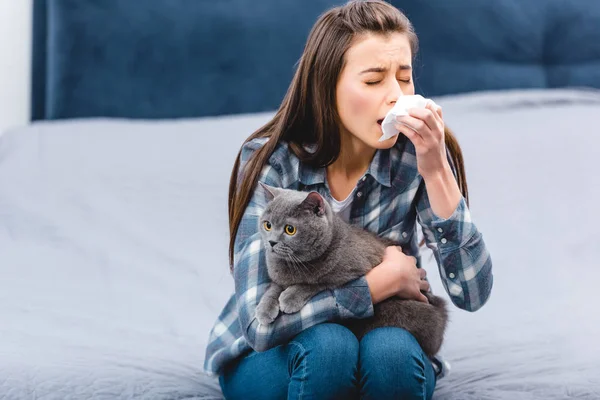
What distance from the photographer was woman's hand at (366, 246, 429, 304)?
1.25 meters

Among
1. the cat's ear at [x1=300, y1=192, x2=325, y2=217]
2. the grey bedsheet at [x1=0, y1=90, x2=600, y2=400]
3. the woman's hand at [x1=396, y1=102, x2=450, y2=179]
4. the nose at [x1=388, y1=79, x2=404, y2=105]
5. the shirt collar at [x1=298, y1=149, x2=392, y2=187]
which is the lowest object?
the grey bedsheet at [x1=0, y1=90, x2=600, y2=400]

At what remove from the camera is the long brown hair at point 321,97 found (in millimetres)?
1333

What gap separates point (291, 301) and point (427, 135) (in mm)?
339

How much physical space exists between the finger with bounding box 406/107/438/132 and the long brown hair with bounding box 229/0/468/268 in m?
0.19

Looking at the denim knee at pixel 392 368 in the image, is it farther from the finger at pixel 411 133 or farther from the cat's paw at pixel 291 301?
the finger at pixel 411 133

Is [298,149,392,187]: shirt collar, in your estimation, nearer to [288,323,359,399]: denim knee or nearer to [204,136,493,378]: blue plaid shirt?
[204,136,493,378]: blue plaid shirt

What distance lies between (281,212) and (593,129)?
Answer: 140 cm

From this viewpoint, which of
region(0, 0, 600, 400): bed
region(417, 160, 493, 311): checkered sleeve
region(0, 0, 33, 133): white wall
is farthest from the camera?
region(0, 0, 33, 133): white wall

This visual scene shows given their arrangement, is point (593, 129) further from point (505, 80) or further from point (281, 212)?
point (281, 212)

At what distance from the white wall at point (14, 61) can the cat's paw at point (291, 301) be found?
1977 millimetres

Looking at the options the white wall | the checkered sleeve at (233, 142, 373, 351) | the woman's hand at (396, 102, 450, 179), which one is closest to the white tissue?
the woman's hand at (396, 102, 450, 179)

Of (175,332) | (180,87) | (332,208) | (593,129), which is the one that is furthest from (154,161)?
(593,129)

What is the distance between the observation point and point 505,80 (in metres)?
Result: 2.73

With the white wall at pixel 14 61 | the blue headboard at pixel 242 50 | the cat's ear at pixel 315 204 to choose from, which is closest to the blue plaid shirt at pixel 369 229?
the cat's ear at pixel 315 204
